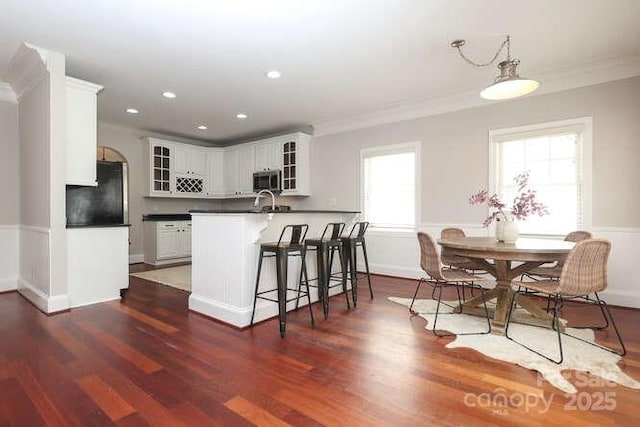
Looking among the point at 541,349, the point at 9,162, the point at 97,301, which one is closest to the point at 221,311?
the point at 97,301

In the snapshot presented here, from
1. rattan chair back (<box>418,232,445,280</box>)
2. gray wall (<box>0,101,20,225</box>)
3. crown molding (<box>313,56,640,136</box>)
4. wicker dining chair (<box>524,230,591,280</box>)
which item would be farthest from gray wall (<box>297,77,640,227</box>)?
gray wall (<box>0,101,20,225</box>)

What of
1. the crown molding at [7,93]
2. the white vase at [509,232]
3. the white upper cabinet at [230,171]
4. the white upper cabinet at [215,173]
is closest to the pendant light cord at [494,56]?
the white vase at [509,232]

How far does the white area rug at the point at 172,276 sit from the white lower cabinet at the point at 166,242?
0.48 meters

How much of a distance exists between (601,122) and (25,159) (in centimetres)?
665

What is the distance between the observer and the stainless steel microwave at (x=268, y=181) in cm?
618

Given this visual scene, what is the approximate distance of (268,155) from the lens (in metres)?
6.33

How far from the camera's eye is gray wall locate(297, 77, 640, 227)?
341 cm

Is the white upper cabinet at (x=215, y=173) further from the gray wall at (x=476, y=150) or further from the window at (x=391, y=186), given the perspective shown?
the window at (x=391, y=186)

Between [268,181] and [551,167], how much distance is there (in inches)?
177

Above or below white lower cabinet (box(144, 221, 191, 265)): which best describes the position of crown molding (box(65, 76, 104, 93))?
above

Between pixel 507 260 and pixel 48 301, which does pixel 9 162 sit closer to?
pixel 48 301

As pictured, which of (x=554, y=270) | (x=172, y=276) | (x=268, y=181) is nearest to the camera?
(x=554, y=270)

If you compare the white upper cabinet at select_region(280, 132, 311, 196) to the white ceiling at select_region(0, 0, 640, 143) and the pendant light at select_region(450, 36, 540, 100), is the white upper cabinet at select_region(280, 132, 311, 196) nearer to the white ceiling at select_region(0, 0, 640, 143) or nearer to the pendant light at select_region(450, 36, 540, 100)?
the white ceiling at select_region(0, 0, 640, 143)

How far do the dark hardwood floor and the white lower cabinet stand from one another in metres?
2.86
